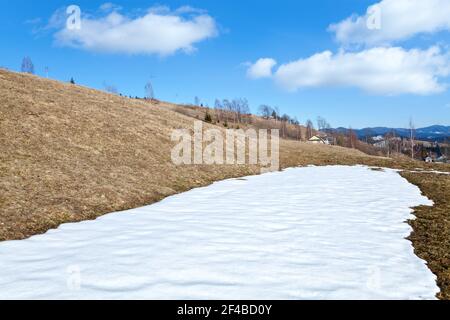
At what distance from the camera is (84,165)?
67.8 feet

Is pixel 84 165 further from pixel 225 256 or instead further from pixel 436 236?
pixel 436 236

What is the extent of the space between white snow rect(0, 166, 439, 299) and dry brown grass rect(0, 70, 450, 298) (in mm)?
1152

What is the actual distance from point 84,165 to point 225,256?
14.3m

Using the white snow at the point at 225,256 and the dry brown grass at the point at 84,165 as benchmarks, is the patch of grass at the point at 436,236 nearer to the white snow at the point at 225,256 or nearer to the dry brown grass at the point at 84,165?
the dry brown grass at the point at 84,165

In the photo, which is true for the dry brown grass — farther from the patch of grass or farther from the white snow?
the white snow

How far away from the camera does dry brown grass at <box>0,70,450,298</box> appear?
12.9 m

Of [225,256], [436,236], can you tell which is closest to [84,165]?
[225,256]

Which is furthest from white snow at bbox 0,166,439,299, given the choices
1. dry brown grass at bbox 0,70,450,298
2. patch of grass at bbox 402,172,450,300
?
dry brown grass at bbox 0,70,450,298

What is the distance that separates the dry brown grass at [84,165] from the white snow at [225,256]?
45.3 inches

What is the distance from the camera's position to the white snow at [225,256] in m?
7.26

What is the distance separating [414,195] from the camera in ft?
64.5

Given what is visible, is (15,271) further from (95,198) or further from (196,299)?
(95,198)
